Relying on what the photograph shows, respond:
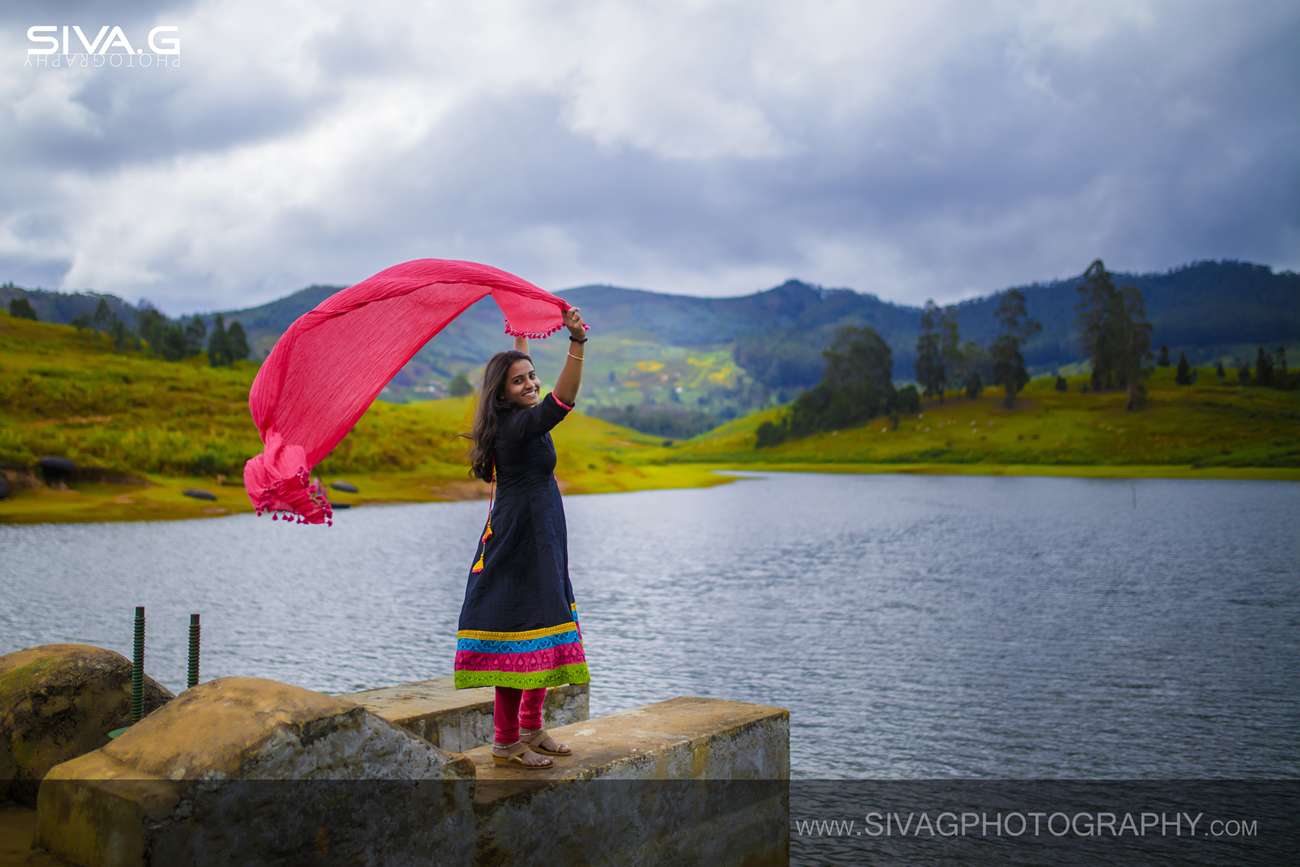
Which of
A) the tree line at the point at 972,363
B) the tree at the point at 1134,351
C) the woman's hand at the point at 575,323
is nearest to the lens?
the woman's hand at the point at 575,323

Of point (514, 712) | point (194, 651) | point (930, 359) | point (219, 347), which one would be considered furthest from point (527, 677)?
point (930, 359)

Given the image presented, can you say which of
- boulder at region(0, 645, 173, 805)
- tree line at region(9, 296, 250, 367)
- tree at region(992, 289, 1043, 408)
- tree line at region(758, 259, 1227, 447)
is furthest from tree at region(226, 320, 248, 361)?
boulder at region(0, 645, 173, 805)

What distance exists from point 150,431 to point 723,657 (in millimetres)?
58215

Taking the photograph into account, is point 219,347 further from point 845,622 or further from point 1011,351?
point 845,622

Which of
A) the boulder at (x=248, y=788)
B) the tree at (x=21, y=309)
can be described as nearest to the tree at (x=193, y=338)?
the tree at (x=21, y=309)

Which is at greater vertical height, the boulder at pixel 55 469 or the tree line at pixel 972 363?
the tree line at pixel 972 363

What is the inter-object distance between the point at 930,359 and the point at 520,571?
171785 mm

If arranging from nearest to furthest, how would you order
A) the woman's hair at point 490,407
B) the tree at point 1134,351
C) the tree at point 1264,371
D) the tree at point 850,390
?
the woman's hair at point 490,407, the tree at point 1134,351, the tree at point 1264,371, the tree at point 850,390

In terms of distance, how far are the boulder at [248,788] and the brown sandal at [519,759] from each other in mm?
1113

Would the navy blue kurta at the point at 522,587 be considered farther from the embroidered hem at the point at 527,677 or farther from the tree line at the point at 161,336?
the tree line at the point at 161,336

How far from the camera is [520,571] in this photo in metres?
6.82

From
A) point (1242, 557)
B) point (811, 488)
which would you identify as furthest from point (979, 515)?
point (811, 488)

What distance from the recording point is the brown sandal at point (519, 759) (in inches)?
267

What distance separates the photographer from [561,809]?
6629mm
